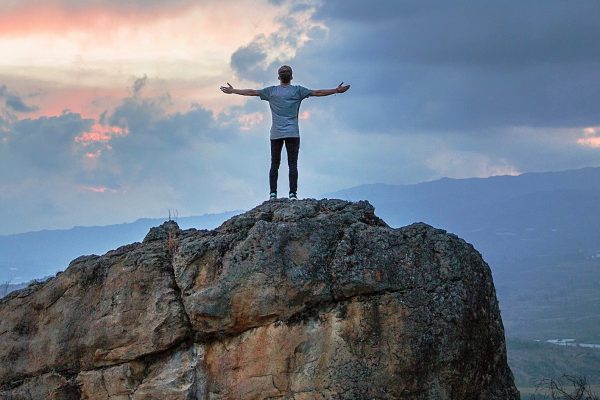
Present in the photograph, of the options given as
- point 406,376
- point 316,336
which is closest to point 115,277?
point 316,336

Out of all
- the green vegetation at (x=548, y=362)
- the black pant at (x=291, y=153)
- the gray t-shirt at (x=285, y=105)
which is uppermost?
the gray t-shirt at (x=285, y=105)

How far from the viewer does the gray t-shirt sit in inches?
763

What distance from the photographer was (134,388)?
1684 cm

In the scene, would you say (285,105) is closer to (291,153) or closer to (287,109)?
(287,109)

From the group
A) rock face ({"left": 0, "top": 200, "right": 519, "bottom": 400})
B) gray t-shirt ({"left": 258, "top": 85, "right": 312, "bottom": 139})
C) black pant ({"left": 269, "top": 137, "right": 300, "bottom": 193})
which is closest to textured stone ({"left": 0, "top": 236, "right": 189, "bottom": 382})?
rock face ({"left": 0, "top": 200, "right": 519, "bottom": 400})

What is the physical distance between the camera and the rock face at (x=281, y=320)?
52.4 feet

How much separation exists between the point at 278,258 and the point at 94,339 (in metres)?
3.61

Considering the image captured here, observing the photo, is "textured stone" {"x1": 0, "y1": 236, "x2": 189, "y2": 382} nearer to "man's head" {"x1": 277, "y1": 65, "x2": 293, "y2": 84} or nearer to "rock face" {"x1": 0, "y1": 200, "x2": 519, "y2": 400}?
"rock face" {"x1": 0, "y1": 200, "x2": 519, "y2": 400}

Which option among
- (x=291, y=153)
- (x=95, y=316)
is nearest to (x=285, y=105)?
(x=291, y=153)

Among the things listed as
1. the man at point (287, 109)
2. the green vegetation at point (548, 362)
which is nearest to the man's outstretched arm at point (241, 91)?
the man at point (287, 109)

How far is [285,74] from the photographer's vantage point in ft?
63.7

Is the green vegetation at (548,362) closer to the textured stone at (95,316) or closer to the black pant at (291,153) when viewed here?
the black pant at (291,153)

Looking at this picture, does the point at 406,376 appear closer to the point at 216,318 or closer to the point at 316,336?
the point at 316,336

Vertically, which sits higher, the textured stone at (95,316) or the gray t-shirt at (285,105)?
the gray t-shirt at (285,105)
